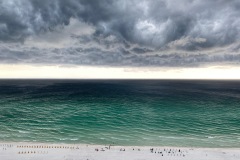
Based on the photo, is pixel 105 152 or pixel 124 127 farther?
pixel 124 127

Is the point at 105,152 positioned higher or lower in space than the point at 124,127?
lower

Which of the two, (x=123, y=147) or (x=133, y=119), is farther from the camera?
(x=133, y=119)

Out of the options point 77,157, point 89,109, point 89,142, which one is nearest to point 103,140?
point 89,142

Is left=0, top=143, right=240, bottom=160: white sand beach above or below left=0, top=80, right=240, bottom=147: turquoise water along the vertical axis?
below

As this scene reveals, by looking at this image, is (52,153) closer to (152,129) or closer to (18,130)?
(18,130)

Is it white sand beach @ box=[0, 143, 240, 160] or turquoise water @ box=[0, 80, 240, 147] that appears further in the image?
turquoise water @ box=[0, 80, 240, 147]

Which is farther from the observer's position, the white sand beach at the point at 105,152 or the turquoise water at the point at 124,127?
the turquoise water at the point at 124,127

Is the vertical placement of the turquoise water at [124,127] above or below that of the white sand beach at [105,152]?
above

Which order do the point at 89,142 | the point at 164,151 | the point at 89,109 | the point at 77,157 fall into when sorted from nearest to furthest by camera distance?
the point at 77,157
the point at 164,151
the point at 89,142
the point at 89,109
